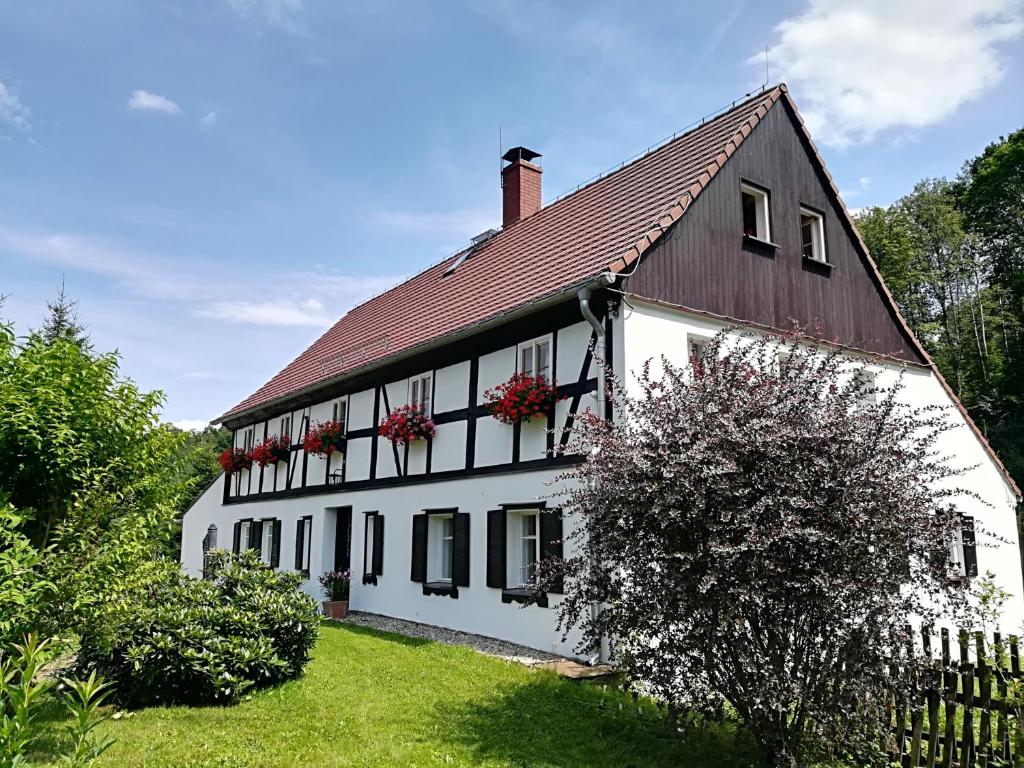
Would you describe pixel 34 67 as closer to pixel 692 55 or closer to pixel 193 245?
pixel 193 245

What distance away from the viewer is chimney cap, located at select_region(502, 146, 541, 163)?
695 inches

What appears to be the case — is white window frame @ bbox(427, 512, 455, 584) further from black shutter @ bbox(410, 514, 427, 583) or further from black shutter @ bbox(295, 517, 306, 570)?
black shutter @ bbox(295, 517, 306, 570)

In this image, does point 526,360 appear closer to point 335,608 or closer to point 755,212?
point 755,212

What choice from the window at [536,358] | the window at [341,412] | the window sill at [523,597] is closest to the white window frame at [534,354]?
the window at [536,358]

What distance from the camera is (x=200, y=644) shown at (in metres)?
7.45

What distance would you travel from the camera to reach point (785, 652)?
5625 mm

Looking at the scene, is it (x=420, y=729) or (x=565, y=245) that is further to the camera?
(x=565, y=245)

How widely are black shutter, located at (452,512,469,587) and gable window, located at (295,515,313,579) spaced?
237 inches

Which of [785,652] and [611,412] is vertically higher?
[611,412]

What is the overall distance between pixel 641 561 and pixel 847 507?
1536 mm

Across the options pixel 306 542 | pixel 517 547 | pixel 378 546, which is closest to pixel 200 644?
pixel 517 547

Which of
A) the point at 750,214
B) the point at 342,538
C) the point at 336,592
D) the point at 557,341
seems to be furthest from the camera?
the point at 342,538

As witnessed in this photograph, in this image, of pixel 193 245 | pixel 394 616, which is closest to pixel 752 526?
pixel 193 245

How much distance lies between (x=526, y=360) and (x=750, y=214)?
448 cm
